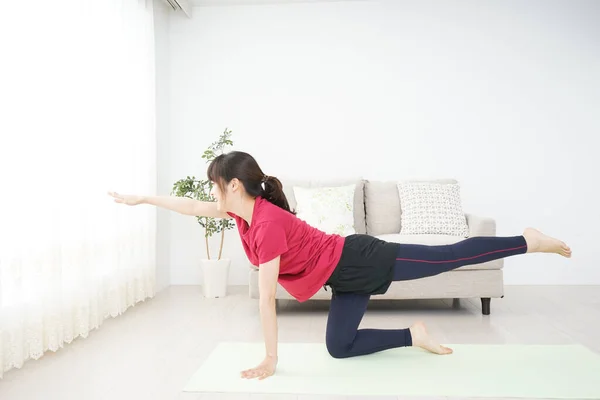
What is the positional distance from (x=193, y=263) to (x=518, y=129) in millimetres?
3178

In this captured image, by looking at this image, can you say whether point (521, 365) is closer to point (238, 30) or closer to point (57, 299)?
point (57, 299)

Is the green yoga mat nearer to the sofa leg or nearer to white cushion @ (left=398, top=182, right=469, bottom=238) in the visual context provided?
the sofa leg

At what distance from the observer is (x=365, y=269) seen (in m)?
2.36

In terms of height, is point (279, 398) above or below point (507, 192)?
below

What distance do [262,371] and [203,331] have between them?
3.24 ft

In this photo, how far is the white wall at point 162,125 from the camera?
4.60 m

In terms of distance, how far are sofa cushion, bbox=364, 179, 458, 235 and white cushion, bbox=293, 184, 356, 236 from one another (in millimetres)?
251

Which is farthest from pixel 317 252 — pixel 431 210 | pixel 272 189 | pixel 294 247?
pixel 431 210

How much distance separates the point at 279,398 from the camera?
2.05 m

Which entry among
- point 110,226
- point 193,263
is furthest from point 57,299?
point 193,263

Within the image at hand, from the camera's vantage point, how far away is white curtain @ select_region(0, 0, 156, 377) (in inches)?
98.4

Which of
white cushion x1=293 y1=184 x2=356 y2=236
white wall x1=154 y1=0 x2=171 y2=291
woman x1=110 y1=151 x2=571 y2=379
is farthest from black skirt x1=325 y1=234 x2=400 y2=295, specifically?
white wall x1=154 y1=0 x2=171 y2=291

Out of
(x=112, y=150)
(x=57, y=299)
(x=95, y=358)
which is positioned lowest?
(x=95, y=358)

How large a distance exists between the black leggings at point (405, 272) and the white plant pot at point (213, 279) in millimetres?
1915
